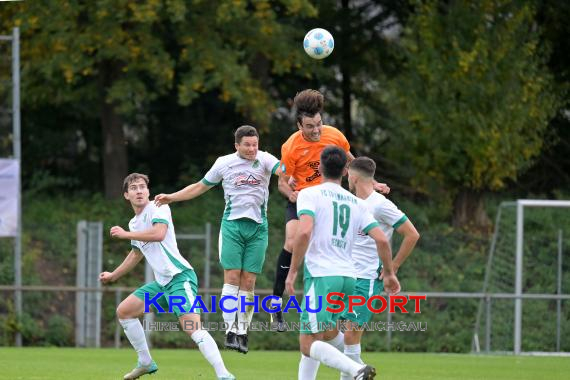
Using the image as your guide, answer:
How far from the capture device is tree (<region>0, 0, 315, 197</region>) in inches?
854

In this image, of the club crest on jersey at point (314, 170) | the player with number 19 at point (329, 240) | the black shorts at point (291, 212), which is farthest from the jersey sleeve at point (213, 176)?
the player with number 19 at point (329, 240)

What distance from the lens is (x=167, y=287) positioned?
9883 millimetres

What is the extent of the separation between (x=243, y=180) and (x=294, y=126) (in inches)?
598

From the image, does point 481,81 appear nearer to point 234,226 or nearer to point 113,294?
point 113,294

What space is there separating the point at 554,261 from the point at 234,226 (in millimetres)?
9460

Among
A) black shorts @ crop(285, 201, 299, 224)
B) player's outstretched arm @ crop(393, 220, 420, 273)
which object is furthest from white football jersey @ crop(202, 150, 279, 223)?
player's outstretched arm @ crop(393, 220, 420, 273)

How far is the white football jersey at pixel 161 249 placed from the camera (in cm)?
982

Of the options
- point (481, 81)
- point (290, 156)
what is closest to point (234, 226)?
point (290, 156)

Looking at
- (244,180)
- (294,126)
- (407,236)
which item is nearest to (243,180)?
(244,180)

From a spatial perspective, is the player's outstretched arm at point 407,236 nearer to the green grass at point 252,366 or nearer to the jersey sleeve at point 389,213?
the jersey sleeve at point 389,213

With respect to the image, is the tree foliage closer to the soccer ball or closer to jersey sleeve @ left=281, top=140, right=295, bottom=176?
the soccer ball

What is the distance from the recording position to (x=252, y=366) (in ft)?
45.6

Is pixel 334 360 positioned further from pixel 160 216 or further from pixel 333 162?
pixel 160 216

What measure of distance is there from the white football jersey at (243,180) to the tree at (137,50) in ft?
35.1
